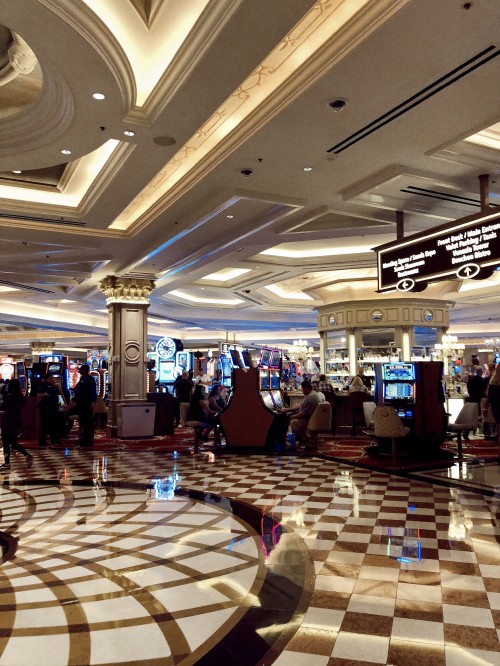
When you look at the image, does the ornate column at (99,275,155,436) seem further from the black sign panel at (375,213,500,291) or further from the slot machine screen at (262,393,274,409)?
the black sign panel at (375,213,500,291)

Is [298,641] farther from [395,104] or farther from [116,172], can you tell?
[116,172]

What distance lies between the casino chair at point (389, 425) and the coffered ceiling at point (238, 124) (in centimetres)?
234

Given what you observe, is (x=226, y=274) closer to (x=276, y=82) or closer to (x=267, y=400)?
(x=267, y=400)

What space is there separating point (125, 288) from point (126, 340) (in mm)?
982

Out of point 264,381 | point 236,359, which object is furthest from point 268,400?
point 236,359

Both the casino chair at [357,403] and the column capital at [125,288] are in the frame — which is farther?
the casino chair at [357,403]

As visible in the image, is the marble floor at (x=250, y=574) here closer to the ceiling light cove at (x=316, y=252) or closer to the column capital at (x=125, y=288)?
the ceiling light cove at (x=316, y=252)

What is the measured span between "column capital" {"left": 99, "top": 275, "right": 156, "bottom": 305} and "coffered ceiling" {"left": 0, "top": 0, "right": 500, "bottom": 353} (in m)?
1.38

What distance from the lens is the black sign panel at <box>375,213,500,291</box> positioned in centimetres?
475

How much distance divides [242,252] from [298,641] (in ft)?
22.7

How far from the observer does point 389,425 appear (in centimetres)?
644

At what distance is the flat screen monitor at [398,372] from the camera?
7195mm

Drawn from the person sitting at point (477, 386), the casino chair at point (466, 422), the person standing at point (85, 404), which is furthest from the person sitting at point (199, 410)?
the person sitting at point (477, 386)

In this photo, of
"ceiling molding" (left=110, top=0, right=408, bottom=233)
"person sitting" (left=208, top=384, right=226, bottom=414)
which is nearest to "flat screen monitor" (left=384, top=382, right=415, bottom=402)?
"person sitting" (left=208, top=384, right=226, bottom=414)
